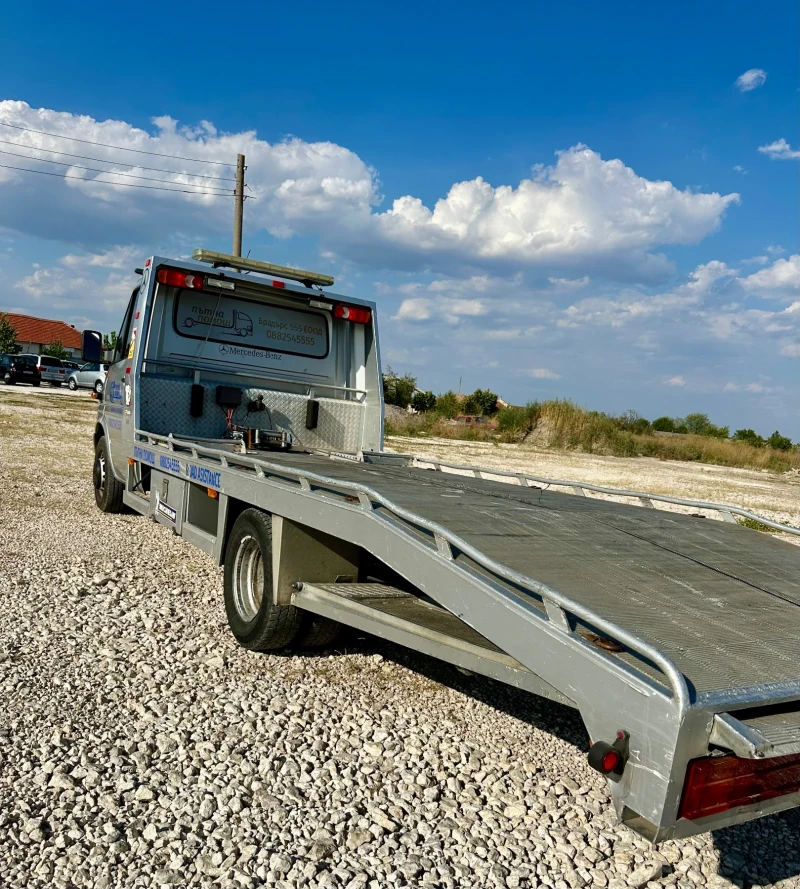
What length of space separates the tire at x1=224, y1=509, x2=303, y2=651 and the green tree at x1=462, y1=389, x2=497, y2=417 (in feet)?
173

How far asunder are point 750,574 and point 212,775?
2.56 meters

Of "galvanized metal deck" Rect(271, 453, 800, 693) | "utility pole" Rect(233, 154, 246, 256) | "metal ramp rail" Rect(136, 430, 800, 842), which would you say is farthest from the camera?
"utility pole" Rect(233, 154, 246, 256)

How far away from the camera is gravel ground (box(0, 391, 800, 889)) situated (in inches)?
107

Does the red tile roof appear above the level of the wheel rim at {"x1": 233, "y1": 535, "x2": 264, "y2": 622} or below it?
above

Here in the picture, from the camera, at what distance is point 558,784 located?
3.41m

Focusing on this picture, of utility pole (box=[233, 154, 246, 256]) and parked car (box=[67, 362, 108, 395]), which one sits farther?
parked car (box=[67, 362, 108, 395])

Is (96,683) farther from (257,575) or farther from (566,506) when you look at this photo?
(566,506)

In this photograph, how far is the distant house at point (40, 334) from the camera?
7519 centimetres

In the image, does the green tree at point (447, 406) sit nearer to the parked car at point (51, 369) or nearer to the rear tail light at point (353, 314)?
the parked car at point (51, 369)

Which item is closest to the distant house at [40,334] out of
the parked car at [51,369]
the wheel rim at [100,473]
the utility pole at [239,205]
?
the parked car at [51,369]

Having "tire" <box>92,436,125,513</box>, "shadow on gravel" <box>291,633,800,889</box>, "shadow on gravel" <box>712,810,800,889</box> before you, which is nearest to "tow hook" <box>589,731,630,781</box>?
"shadow on gravel" <box>712,810,800,889</box>

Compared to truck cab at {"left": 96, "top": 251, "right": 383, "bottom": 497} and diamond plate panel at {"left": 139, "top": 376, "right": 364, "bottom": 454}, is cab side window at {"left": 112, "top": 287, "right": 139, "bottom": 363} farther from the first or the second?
diamond plate panel at {"left": 139, "top": 376, "right": 364, "bottom": 454}

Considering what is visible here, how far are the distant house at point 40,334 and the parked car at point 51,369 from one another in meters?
33.5

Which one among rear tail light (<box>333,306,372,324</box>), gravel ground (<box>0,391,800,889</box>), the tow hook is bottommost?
gravel ground (<box>0,391,800,889</box>)
